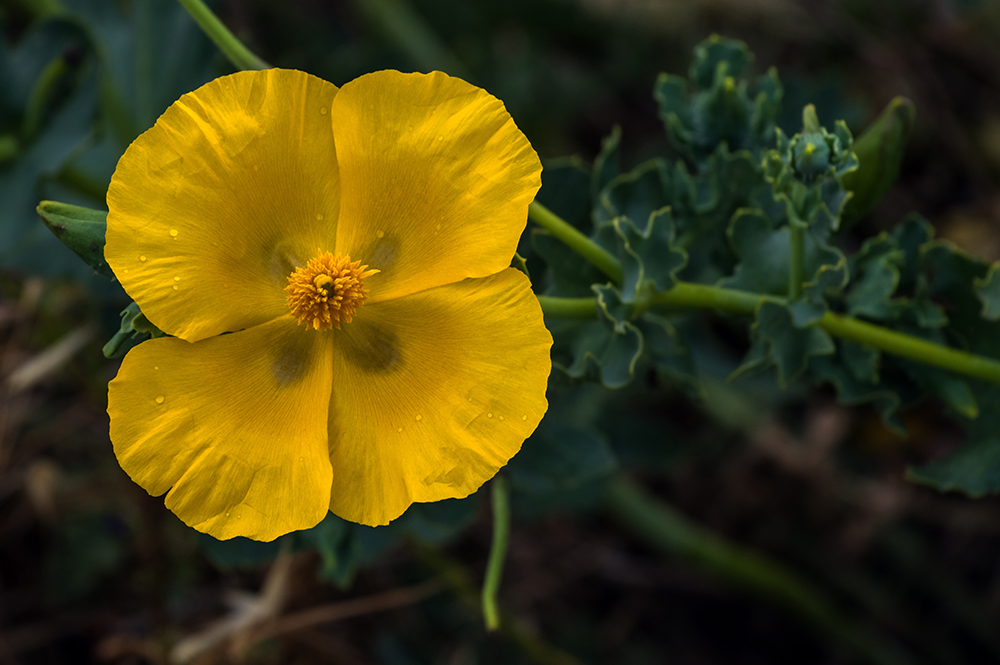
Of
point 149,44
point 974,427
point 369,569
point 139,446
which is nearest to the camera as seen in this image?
point 139,446

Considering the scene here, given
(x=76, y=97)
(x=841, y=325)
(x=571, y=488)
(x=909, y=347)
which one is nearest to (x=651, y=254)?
(x=841, y=325)

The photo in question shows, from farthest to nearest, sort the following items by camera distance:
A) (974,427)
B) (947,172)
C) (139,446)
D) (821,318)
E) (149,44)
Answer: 1. (947,172)
2. (149,44)
3. (974,427)
4. (821,318)
5. (139,446)

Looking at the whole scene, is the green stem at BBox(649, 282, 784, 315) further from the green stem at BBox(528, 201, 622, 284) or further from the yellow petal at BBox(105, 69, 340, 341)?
the yellow petal at BBox(105, 69, 340, 341)

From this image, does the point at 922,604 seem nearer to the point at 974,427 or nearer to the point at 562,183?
the point at 974,427

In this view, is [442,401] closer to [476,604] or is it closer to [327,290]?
[327,290]

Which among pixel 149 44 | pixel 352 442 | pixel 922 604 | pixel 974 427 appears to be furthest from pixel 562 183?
pixel 922 604

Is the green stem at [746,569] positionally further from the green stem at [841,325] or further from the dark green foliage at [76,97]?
the dark green foliage at [76,97]

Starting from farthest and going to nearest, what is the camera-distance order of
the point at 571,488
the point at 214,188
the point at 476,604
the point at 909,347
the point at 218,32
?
the point at 476,604, the point at 571,488, the point at 909,347, the point at 218,32, the point at 214,188

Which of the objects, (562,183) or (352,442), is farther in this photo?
(562,183)
